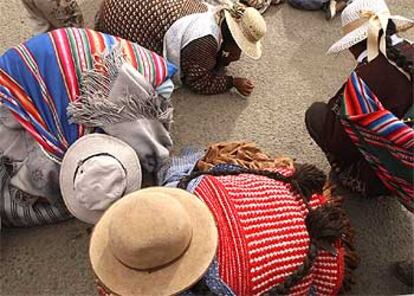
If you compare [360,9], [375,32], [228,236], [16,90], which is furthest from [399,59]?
[16,90]

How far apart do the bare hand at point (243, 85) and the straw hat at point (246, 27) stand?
92mm

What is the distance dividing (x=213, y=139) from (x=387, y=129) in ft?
1.93

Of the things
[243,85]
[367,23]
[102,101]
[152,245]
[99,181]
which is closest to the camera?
[152,245]

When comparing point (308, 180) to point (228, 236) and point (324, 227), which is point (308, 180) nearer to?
point (324, 227)

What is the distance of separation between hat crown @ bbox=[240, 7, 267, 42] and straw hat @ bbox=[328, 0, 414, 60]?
229 mm

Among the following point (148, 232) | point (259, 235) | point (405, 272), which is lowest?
point (405, 272)

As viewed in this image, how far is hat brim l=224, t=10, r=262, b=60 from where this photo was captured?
61.6 inches

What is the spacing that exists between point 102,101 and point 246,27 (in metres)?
0.56

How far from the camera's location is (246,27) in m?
1.57

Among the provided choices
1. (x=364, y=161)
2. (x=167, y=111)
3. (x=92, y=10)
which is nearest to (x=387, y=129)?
(x=364, y=161)

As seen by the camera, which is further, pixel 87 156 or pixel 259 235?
pixel 87 156

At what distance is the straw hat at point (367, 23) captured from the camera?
4.19ft

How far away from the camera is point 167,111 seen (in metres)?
1.26

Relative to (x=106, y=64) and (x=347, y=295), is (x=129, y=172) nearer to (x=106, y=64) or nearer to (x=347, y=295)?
(x=106, y=64)
